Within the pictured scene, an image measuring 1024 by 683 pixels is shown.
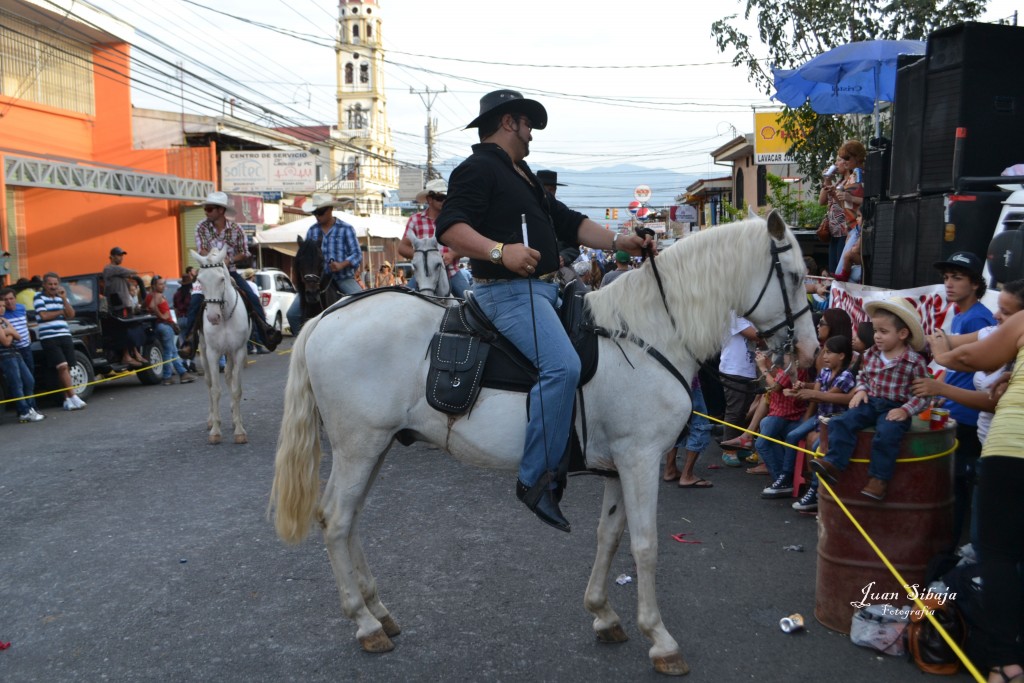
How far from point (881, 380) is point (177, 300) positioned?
50.3 feet

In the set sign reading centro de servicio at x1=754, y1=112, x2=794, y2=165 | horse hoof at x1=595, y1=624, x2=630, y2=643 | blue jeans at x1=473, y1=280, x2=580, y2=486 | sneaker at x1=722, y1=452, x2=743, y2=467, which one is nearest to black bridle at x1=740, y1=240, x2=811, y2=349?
blue jeans at x1=473, y1=280, x2=580, y2=486

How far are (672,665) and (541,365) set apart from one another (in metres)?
1.63

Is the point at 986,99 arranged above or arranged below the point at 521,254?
above

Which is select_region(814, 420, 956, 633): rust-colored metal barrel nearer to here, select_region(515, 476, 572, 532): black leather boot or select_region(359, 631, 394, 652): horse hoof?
select_region(515, 476, 572, 532): black leather boot

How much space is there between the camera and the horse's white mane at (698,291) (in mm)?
4527

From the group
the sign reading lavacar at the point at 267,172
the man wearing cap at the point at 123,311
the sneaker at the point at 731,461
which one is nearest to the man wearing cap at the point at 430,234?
the sneaker at the point at 731,461

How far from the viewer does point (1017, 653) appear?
153 inches

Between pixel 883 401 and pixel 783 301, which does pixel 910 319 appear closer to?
pixel 883 401

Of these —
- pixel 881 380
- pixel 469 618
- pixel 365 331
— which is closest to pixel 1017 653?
pixel 881 380

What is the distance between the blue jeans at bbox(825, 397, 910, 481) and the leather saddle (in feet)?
4.67

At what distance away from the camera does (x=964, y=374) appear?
5.60 metres

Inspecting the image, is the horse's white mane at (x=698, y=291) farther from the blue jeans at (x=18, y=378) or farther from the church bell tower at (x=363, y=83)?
the church bell tower at (x=363, y=83)

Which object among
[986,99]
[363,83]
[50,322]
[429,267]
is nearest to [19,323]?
[50,322]

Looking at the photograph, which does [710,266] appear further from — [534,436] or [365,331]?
[365,331]
